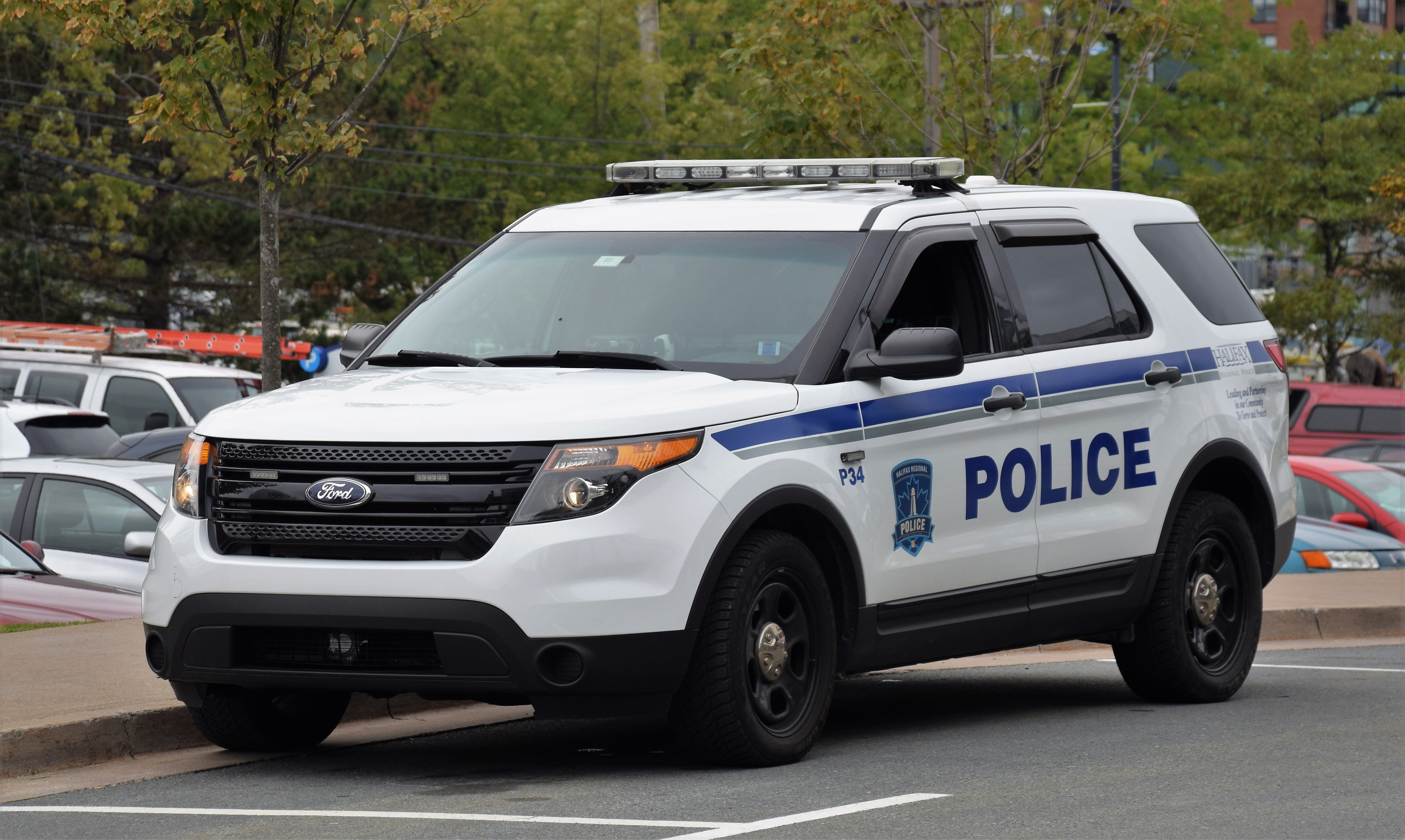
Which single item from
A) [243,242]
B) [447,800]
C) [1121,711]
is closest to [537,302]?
[447,800]

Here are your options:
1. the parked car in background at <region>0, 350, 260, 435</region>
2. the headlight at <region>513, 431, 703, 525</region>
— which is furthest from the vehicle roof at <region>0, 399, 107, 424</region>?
the headlight at <region>513, 431, 703, 525</region>

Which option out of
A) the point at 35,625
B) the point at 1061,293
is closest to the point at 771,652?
the point at 1061,293

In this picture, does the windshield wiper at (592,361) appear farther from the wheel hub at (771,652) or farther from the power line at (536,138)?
the power line at (536,138)

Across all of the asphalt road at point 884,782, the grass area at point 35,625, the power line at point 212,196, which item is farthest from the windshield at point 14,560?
the power line at point 212,196

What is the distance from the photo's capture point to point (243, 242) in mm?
37062

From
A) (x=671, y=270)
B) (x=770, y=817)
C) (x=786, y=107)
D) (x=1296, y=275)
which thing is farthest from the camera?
(x=1296, y=275)

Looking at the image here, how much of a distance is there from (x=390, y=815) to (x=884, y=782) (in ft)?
5.40

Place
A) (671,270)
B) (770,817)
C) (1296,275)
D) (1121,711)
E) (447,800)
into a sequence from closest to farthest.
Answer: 1. (770,817)
2. (447,800)
3. (671,270)
4. (1121,711)
5. (1296,275)

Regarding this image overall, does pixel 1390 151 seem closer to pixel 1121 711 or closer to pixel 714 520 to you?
pixel 1121 711

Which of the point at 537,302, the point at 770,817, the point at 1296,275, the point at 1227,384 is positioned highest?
the point at 537,302

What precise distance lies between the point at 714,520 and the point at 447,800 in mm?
1237

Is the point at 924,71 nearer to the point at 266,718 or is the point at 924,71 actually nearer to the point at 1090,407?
the point at 1090,407

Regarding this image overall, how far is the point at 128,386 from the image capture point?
23.0m

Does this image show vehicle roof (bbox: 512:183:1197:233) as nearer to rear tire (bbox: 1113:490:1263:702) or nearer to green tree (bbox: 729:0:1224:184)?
rear tire (bbox: 1113:490:1263:702)
